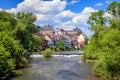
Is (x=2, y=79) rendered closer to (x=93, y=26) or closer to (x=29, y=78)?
(x=29, y=78)

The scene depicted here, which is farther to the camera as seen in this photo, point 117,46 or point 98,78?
point 98,78

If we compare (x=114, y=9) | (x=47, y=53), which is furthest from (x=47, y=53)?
(x=114, y=9)

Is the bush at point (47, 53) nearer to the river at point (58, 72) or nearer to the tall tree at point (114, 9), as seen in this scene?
the river at point (58, 72)

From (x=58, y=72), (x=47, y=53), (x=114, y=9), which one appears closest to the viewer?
(x=58, y=72)

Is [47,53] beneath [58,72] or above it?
above

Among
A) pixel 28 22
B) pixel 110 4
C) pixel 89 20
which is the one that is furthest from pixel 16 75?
pixel 28 22

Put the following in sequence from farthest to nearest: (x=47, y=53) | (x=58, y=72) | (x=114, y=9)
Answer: (x=47, y=53)
(x=114, y=9)
(x=58, y=72)

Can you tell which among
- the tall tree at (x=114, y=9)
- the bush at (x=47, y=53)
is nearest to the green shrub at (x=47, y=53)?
the bush at (x=47, y=53)

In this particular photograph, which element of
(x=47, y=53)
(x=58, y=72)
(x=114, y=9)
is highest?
(x=114, y=9)

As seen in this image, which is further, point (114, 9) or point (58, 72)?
point (114, 9)

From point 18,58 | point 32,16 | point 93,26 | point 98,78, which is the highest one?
point 32,16

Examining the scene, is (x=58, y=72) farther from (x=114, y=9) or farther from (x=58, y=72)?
(x=114, y=9)

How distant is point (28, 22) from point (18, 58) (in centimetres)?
3696

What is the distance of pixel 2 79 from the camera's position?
37.0m
